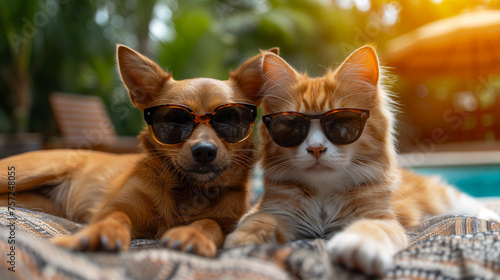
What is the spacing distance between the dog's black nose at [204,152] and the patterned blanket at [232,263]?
589 mm

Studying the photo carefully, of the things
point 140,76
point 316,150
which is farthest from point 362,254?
point 140,76

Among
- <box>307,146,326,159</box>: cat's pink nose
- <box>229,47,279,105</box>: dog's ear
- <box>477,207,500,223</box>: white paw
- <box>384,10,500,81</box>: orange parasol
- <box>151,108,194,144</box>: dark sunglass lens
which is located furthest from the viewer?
<box>384,10,500,81</box>: orange parasol

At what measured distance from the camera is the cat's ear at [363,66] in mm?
2127

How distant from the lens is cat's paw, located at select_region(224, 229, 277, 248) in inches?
63.7

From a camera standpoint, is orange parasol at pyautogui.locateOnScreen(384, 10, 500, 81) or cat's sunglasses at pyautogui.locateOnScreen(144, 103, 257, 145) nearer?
cat's sunglasses at pyautogui.locateOnScreen(144, 103, 257, 145)

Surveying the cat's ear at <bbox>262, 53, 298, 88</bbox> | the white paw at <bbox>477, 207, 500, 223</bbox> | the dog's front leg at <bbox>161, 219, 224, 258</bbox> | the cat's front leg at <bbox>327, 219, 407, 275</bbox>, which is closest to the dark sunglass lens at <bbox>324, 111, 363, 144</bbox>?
the cat's ear at <bbox>262, 53, 298, 88</bbox>

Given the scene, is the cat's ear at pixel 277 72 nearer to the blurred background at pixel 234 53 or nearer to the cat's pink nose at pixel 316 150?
the cat's pink nose at pixel 316 150

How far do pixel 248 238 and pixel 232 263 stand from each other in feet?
1.12

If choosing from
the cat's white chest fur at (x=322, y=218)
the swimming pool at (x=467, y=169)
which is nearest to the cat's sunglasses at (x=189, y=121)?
the cat's white chest fur at (x=322, y=218)

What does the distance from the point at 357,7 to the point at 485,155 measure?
655 cm

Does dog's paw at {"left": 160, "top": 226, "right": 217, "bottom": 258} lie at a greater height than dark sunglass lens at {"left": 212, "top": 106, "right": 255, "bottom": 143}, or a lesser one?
lesser

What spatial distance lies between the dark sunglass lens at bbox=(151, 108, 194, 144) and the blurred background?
4675mm

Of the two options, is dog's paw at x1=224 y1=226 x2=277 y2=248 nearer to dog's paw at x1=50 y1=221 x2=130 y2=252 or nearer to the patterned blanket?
the patterned blanket

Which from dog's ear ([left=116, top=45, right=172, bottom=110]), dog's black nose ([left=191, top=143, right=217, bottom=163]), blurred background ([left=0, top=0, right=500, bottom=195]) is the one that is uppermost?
blurred background ([left=0, top=0, right=500, bottom=195])
